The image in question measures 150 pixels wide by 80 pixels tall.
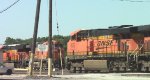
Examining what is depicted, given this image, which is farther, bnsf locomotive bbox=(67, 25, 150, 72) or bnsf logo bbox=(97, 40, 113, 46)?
bnsf logo bbox=(97, 40, 113, 46)

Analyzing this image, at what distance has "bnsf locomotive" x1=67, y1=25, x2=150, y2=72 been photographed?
3559 centimetres

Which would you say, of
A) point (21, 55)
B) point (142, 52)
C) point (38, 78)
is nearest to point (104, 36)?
point (142, 52)

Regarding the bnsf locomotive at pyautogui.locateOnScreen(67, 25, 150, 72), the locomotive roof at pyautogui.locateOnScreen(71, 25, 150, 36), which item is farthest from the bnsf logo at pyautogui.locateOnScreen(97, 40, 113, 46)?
the locomotive roof at pyautogui.locateOnScreen(71, 25, 150, 36)

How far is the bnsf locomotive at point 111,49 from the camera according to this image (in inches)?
1401

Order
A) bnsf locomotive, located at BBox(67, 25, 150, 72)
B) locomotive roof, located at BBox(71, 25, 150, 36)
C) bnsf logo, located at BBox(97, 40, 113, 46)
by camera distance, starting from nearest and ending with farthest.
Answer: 1. locomotive roof, located at BBox(71, 25, 150, 36)
2. bnsf locomotive, located at BBox(67, 25, 150, 72)
3. bnsf logo, located at BBox(97, 40, 113, 46)

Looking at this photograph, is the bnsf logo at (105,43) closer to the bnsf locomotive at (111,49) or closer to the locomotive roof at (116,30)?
the bnsf locomotive at (111,49)

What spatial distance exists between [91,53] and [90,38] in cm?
141

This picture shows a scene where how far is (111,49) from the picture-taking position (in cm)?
3781

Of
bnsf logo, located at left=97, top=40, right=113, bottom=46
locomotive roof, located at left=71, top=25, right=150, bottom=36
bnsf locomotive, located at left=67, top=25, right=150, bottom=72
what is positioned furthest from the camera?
bnsf logo, located at left=97, top=40, right=113, bottom=46

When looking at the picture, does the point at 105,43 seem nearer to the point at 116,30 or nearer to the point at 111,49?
the point at 111,49

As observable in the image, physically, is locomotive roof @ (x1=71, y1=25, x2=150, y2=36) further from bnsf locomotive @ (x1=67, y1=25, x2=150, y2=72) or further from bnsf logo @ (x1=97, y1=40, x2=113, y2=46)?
bnsf logo @ (x1=97, y1=40, x2=113, y2=46)

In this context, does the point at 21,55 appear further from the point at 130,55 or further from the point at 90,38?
the point at 130,55

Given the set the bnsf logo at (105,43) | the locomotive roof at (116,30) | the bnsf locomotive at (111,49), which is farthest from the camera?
the bnsf logo at (105,43)

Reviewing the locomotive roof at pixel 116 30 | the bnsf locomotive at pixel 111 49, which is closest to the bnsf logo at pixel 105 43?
the bnsf locomotive at pixel 111 49
